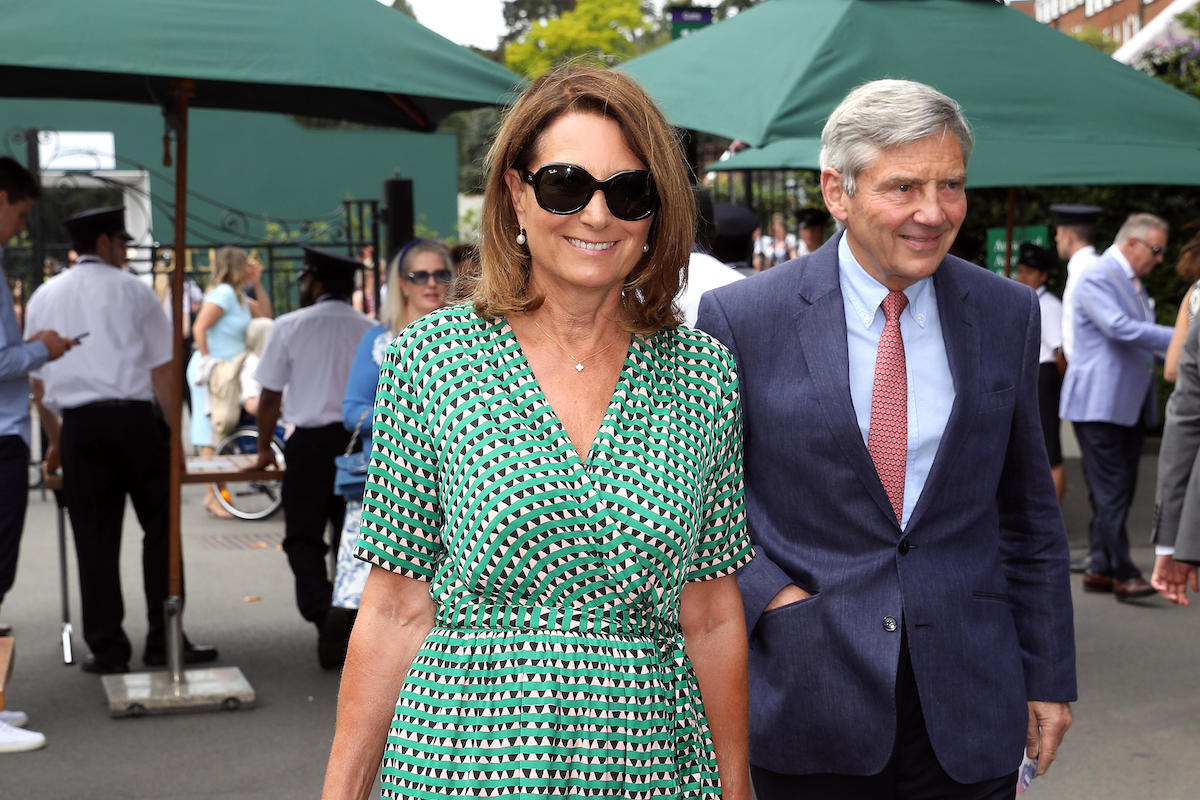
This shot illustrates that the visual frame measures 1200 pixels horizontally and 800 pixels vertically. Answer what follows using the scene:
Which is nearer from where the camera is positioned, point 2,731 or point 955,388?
point 955,388

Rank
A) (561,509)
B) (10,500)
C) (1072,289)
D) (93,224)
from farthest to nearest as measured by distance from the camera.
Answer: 1. (1072,289)
2. (93,224)
3. (10,500)
4. (561,509)

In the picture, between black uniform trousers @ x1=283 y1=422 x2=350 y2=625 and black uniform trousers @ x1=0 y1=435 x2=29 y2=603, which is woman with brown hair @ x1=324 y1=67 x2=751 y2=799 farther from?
black uniform trousers @ x1=283 y1=422 x2=350 y2=625

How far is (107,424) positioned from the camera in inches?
295

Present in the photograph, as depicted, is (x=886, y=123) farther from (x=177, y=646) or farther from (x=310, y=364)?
(x=310, y=364)

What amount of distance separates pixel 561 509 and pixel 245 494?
1092 cm

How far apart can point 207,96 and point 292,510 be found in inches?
88.0

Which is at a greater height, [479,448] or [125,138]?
[125,138]

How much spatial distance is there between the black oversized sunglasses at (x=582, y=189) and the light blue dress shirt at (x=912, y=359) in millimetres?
658

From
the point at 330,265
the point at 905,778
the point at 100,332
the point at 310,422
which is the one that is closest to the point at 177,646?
the point at 310,422

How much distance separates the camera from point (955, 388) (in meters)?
2.86

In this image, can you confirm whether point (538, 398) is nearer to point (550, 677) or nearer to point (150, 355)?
point (550, 677)

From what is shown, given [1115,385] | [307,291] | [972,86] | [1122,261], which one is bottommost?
[1115,385]

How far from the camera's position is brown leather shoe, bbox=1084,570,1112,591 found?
9039 mm

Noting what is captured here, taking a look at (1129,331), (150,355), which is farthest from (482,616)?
(1129,331)
